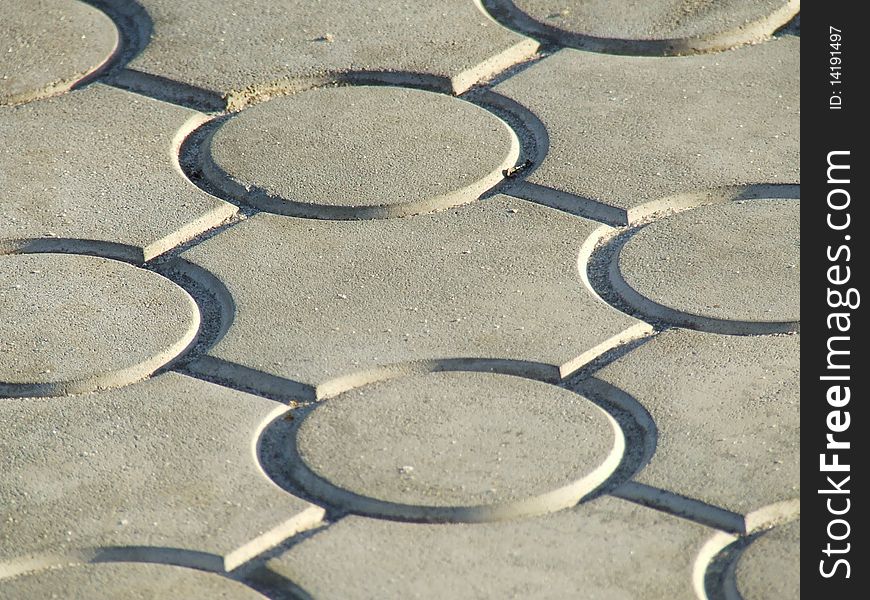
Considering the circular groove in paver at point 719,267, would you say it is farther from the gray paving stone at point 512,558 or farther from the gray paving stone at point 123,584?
the gray paving stone at point 123,584

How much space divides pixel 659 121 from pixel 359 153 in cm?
62

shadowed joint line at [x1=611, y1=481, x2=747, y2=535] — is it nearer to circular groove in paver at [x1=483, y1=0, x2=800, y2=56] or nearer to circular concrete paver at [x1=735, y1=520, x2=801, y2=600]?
circular concrete paver at [x1=735, y1=520, x2=801, y2=600]

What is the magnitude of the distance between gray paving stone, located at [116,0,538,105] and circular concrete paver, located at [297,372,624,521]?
1.10m

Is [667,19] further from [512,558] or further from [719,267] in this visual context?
[512,558]

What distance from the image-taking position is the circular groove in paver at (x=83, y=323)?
2.22 m

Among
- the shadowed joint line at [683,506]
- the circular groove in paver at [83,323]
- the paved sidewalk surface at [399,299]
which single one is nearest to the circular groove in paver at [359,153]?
the paved sidewalk surface at [399,299]

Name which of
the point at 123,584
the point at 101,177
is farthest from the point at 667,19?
the point at 123,584

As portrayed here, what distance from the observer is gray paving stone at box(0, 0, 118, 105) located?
10.2 feet

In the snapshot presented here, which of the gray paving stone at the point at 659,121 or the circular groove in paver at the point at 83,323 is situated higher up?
the gray paving stone at the point at 659,121

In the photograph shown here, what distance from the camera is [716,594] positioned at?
5.84 ft
